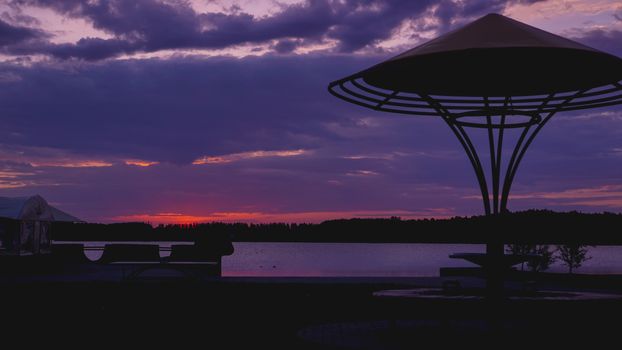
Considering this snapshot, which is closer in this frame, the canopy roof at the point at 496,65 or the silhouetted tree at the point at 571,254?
the canopy roof at the point at 496,65

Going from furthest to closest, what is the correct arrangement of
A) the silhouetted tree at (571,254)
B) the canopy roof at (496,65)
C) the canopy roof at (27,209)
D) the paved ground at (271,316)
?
A: the silhouetted tree at (571,254) < the canopy roof at (27,209) < the paved ground at (271,316) < the canopy roof at (496,65)

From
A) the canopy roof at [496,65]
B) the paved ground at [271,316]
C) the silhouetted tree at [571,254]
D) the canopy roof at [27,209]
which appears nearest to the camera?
the canopy roof at [496,65]

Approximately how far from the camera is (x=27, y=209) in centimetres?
2728

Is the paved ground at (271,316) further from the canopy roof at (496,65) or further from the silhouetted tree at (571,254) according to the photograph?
the silhouetted tree at (571,254)

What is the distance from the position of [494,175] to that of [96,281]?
12.1 m

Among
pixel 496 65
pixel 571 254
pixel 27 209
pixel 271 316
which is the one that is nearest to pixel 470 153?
pixel 496 65

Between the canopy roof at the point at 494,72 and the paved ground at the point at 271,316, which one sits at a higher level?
the canopy roof at the point at 494,72

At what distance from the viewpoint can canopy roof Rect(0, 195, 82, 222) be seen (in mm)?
26297

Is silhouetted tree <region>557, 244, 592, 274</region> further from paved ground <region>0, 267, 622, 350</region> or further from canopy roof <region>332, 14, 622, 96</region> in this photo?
canopy roof <region>332, 14, 622, 96</region>

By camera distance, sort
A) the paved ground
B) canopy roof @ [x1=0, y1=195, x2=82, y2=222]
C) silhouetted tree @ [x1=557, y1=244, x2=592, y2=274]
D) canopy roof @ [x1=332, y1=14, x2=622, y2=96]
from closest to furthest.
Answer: canopy roof @ [x1=332, y1=14, x2=622, y2=96]
the paved ground
canopy roof @ [x1=0, y1=195, x2=82, y2=222]
silhouetted tree @ [x1=557, y1=244, x2=592, y2=274]

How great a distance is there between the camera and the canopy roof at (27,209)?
2630 cm

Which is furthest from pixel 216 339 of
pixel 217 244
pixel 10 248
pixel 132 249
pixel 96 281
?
pixel 10 248

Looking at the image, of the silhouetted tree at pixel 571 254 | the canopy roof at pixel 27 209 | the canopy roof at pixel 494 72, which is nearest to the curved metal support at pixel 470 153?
the canopy roof at pixel 494 72

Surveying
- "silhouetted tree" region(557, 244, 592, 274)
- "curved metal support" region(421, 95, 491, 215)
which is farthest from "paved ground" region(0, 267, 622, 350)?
"silhouetted tree" region(557, 244, 592, 274)
